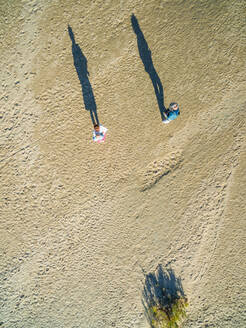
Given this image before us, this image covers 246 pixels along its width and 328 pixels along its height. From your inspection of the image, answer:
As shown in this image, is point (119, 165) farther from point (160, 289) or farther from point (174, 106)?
point (160, 289)

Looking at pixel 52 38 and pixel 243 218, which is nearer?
pixel 52 38

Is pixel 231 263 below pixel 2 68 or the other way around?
below

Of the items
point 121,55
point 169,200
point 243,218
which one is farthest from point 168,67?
point 243,218

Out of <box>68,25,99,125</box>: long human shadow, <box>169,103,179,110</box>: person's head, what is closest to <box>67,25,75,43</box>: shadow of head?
<box>68,25,99,125</box>: long human shadow

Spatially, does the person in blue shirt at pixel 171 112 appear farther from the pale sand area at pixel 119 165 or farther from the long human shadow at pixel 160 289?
the long human shadow at pixel 160 289

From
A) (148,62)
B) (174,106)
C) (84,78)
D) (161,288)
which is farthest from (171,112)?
(161,288)

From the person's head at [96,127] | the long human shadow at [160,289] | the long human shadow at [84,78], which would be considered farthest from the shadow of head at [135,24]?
the long human shadow at [160,289]

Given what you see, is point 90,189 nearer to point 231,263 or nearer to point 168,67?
point 168,67
